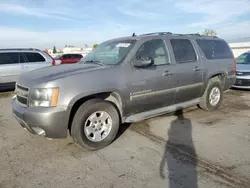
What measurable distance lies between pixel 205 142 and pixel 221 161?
0.63 meters

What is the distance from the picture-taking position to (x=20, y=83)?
11.5ft

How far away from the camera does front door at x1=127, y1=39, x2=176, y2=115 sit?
3.70 metres

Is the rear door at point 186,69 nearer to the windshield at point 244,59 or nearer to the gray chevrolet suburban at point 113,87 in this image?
the gray chevrolet suburban at point 113,87

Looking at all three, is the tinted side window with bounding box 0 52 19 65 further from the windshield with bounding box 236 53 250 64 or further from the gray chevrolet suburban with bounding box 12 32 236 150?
the windshield with bounding box 236 53 250 64

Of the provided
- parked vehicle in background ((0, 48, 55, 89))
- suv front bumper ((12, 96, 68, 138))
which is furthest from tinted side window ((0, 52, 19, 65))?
suv front bumper ((12, 96, 68, 138))

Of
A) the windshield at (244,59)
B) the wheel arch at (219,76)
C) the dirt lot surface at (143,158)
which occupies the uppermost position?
the windshield at (244,59)

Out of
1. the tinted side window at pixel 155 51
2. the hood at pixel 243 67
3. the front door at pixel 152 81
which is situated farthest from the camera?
the hood at pixel 243 67

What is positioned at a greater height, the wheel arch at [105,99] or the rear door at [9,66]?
the rear door at [9,66]

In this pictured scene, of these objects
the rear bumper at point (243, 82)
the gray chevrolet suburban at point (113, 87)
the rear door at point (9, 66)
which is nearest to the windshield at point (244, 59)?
the rear bumper at point (243, 82)

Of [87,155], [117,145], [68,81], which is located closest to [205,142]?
[117,145]

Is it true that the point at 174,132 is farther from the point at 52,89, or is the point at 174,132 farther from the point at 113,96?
the point at 52,89

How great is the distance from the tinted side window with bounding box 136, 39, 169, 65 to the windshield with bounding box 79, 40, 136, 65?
23 cm

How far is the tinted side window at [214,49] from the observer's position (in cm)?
508

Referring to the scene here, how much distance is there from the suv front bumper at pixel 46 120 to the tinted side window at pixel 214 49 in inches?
144
